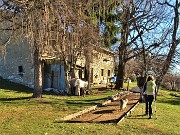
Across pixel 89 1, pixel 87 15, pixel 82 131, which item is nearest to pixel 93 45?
pixel 87 15

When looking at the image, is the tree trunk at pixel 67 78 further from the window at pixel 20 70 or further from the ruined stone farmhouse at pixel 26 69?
the window at pixel 20 70

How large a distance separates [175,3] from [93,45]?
693 centimetres

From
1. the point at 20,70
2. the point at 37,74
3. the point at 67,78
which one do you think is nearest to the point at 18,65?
the point at 20,70

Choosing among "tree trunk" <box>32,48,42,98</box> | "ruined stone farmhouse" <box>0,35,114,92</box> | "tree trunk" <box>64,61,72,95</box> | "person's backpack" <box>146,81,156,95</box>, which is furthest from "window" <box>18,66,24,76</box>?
"person's backpack" <box>146,81,156,95</box>

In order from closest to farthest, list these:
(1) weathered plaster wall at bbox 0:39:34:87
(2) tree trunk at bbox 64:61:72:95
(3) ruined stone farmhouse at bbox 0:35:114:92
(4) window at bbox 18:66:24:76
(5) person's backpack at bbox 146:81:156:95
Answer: (5) person's backpack at bbox 146:81:156:95
(2) tree trunk at bbox 64:61:72:95
(3) ruined stone farmhouse at bbox 0:35:114:92
(1) weathered plaster wall at bbox 0:39:34:87
(4) window at bbox 18:66:24:76

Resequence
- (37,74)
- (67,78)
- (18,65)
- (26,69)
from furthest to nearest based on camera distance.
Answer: (18,65), (26,69), (67,78), (37,74)

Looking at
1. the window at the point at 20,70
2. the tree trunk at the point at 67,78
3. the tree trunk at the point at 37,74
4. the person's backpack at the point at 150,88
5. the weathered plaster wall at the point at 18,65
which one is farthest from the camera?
the window at the point at 20,70

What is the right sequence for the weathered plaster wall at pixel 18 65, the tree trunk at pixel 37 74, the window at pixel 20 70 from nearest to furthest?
the tree trunk at pixel 37 74 < the weathered plaster wall at pixel 18 65 < the window at pixel 20 70

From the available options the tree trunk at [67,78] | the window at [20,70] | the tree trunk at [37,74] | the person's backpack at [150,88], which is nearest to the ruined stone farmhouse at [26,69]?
the window at [20,70]

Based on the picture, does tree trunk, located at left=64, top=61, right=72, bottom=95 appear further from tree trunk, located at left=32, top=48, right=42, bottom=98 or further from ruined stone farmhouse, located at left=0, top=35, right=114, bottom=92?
tree trunk, located at left=32, top=48, right=42, bottom=98

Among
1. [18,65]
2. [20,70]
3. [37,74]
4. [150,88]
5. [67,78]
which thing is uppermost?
[18,65]

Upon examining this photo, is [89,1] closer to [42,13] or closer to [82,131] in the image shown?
[42,13]

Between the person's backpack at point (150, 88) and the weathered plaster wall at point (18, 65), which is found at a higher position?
the weathered plaster wall at point (18, 65)

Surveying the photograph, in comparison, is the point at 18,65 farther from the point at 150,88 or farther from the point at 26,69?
the point at 150,88
